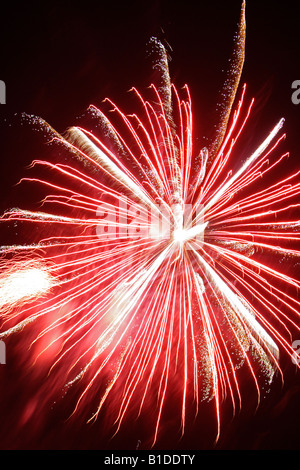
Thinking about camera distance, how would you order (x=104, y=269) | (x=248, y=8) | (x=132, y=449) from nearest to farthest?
1. (x=132, y=449)
2. (x=104, y=269)
3. (x=248, y=8)

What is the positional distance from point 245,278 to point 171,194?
3.24 ft

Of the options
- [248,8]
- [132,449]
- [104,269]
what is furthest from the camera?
[248,8]

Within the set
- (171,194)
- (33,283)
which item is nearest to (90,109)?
(171,194)

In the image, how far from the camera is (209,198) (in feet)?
8.67

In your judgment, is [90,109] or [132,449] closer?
[132,449]

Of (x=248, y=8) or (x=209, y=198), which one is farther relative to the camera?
(x=248, y=8)

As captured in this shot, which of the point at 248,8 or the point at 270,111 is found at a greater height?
the point at 248,8

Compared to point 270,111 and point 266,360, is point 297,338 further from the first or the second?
point 270,111

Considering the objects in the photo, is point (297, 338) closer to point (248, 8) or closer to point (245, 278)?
point (245, 278)

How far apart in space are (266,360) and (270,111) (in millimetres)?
2241

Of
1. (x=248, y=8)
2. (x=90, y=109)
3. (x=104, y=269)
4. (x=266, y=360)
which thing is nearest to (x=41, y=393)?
(x=104, y=269)

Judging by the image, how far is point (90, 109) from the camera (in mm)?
2855

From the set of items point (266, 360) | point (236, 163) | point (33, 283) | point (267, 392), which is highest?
point (236, 163)

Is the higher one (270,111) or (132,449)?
(270,111)
